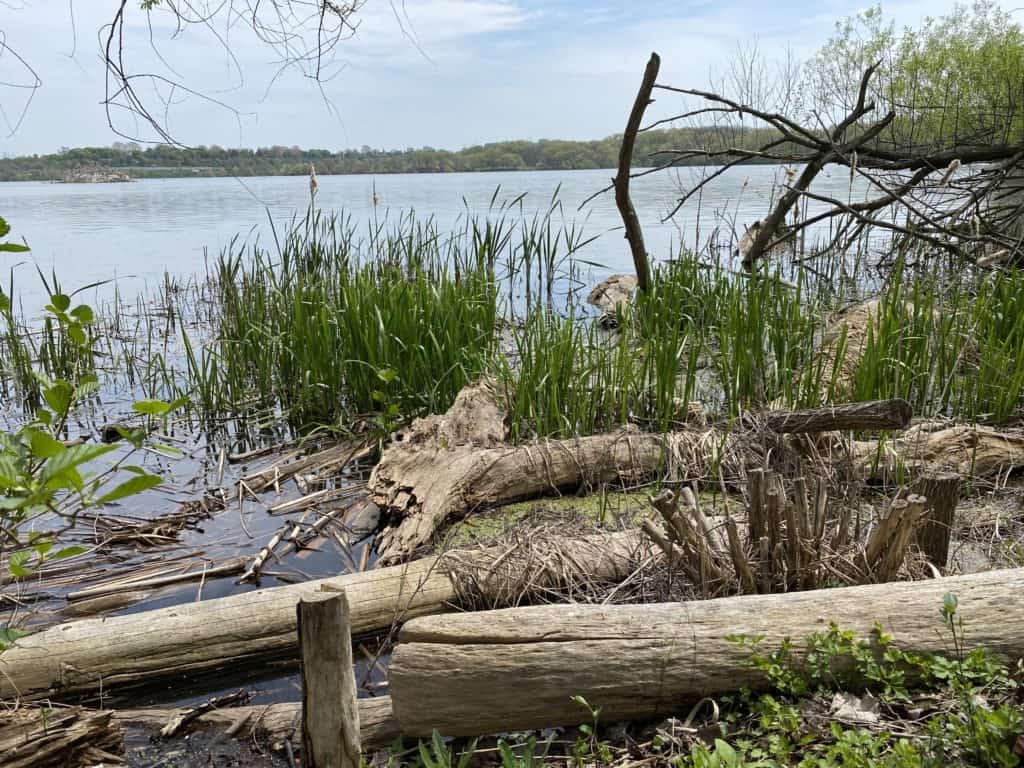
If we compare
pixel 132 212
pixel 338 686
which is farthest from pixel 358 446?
pixel 132 212

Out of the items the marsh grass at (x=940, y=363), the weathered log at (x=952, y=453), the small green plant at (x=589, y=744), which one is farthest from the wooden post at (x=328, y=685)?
the marsh grass at (x=940, y=363)

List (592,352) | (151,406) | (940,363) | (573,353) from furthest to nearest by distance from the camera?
(592,352)
(573,353)
(940,363)
(151,406)

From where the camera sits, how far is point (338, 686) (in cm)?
192

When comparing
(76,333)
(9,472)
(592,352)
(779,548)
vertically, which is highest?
(76,333)

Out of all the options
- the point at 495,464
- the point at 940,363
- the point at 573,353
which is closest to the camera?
the point at 495,464

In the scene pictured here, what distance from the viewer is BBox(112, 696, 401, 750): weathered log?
2352 mm

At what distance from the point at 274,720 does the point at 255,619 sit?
0.46 meters

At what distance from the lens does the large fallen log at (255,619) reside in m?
2.72

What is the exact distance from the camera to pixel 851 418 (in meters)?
3.06

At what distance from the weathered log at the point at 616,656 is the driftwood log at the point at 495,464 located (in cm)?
137

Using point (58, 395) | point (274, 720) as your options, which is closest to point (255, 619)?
point (274, 720)

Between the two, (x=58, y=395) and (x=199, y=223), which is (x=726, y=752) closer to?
(x=58, y=395)

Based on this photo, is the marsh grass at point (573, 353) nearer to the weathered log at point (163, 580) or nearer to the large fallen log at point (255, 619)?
the weathered log at point (163, 580)

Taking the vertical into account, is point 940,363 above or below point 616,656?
above
